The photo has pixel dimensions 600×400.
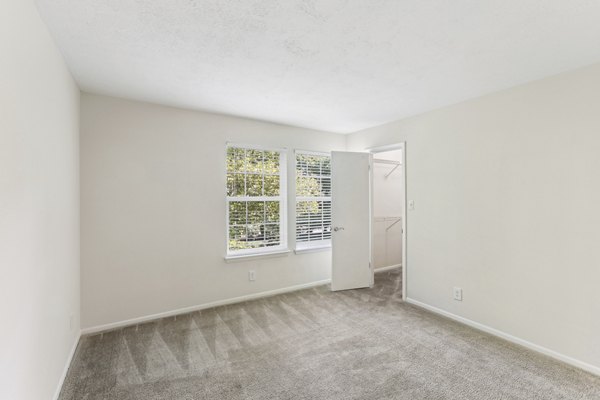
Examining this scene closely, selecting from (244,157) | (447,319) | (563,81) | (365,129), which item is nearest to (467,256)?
(447,319)

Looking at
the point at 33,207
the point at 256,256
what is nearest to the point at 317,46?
the point at 33,207

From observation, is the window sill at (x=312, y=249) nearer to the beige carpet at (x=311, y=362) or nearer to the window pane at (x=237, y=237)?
the window pane at (x=237, y=237)

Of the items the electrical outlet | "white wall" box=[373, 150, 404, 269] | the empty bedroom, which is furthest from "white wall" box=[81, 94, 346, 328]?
"white wall" box=[373, 150, 404, 269]

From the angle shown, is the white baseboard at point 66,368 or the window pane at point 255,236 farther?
the window pane at point 255,236

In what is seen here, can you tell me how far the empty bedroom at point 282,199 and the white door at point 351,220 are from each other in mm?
44

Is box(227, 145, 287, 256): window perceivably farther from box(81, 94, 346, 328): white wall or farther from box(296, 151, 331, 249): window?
box(296, 151, 331, 249): window

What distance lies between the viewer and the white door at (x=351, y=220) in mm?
4078

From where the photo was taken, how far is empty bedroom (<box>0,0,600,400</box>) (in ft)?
5.23

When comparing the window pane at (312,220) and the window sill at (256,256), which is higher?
the window pane at (312,220)

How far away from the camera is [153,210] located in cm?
310

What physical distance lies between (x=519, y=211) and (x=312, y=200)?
2.58 metres

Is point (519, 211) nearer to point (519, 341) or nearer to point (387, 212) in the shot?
point (519, 341)

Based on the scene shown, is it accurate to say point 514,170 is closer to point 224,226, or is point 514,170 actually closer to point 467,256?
point 467,256

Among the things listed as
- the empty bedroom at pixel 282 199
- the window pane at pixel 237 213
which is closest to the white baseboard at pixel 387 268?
the empty bedroom at pixel 282 199
